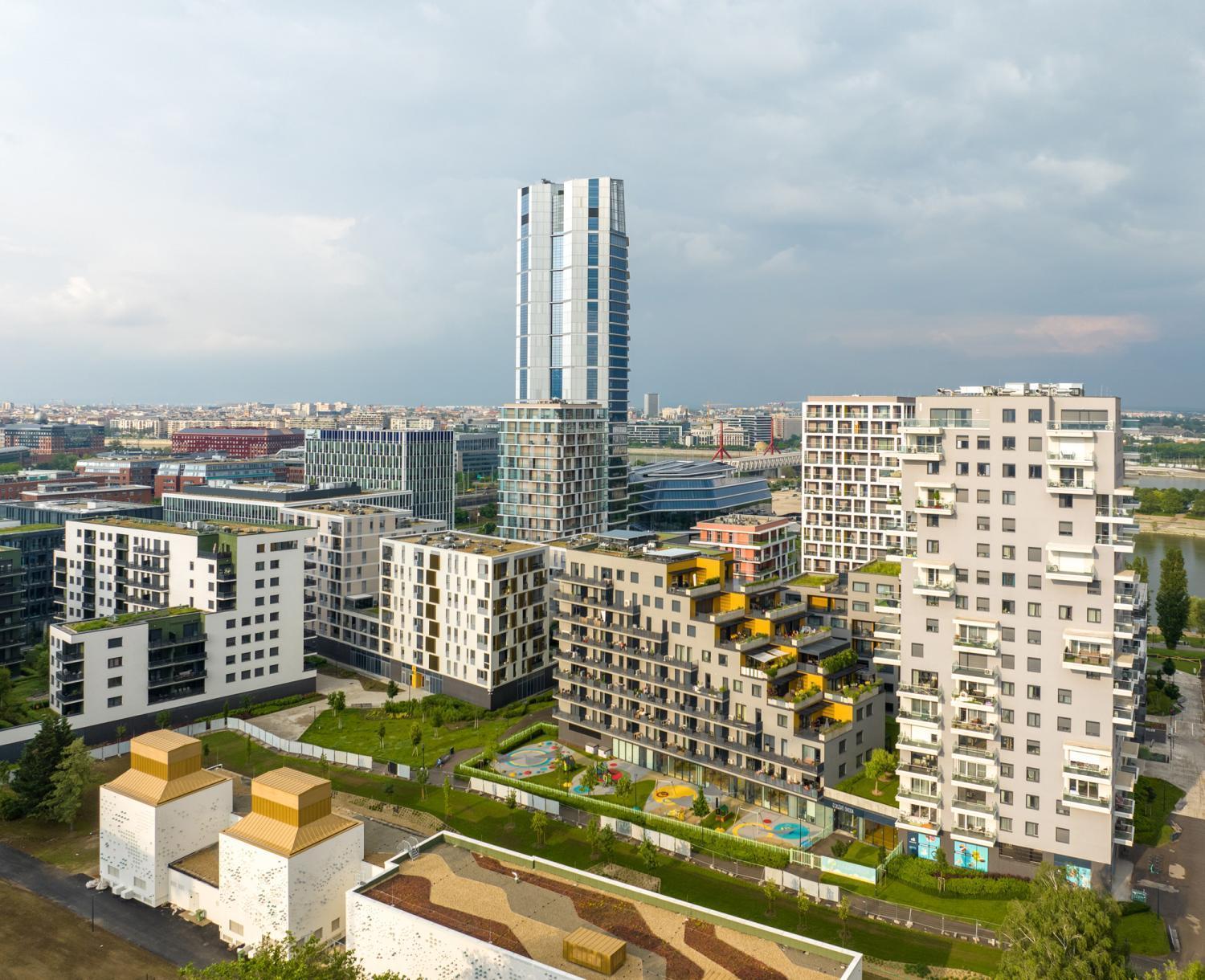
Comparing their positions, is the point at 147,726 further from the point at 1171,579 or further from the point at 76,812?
the point at 1171,579

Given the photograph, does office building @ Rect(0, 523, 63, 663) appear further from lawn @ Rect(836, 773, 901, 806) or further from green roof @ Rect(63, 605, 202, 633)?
lawn @ Rect(836, 773, 901, 806)

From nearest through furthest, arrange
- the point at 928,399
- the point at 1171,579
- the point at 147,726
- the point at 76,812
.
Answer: the point at 928,399
the point at 76,812
the point at 147,726
the point at 1171,579

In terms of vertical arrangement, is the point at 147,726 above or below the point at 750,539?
below

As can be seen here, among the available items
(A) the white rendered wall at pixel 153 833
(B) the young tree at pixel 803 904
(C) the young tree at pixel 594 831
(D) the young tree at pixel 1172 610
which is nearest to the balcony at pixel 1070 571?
(B) the young tree at pixel 803 904

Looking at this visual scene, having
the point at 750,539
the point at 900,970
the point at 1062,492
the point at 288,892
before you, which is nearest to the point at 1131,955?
the point at 900,970

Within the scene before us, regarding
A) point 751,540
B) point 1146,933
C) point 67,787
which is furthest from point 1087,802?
point 67,787

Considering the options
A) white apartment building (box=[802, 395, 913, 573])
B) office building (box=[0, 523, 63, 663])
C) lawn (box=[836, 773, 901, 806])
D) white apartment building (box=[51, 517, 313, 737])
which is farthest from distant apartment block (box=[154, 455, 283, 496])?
lawn (box=[836, 773, 901, 806])

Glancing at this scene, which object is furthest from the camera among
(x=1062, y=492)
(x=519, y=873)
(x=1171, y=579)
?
(x=1171, y=579)
